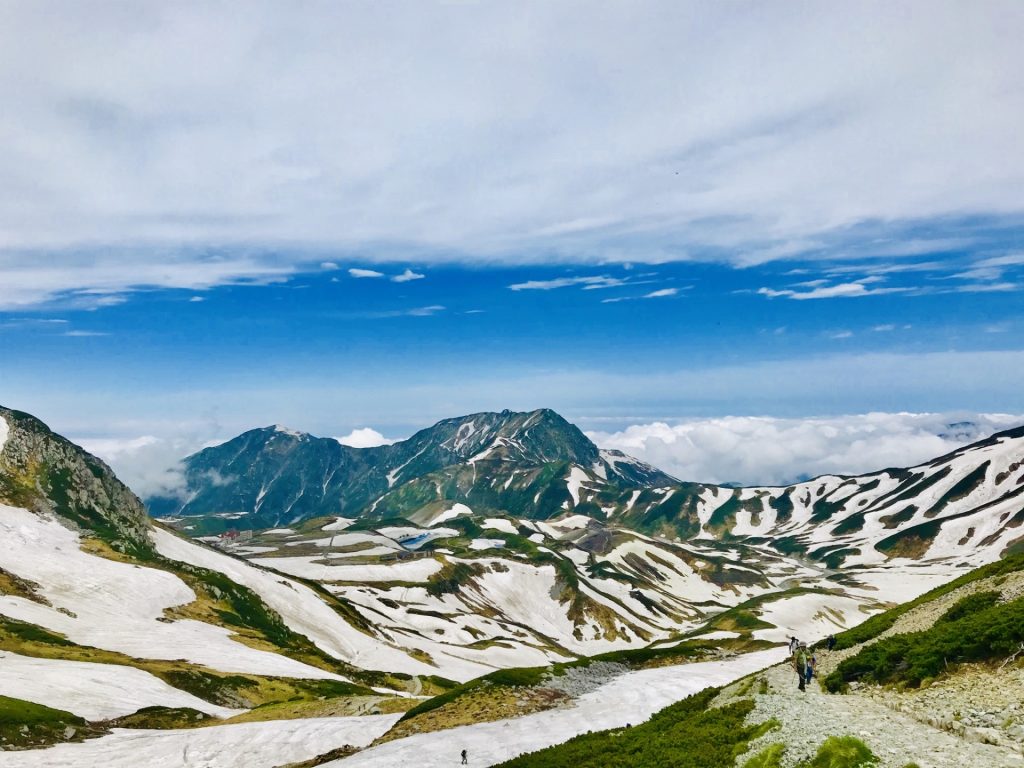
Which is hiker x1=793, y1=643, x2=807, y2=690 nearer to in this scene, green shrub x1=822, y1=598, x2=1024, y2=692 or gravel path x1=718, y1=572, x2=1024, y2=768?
gravel path x1=718, y1=572, x2=1024, y2=768

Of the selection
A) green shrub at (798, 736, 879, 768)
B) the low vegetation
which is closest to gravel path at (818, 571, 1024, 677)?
green shrub at (798, 736, 879, 768)

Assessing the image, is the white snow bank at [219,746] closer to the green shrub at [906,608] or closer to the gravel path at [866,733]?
the gravel path at [866,733]

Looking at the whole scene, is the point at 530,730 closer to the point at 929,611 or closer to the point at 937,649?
the point at 937,649

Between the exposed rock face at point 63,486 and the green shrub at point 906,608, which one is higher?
the exposed rock face at point 63,486

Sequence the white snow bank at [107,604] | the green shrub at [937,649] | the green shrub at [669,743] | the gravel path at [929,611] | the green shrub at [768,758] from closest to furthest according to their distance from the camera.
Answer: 1. the green shrub at [768,758]
2. the green shrub at [669,743]
3. the green shrub at [937,649]
4. the gravel path at [929,611]
5. the white snow bank at [107,604]

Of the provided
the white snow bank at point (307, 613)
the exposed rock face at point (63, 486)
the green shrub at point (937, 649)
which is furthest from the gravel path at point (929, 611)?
the exposed rock face at point (63, 486)

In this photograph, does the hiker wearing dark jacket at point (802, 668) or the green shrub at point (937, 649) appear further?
the hiker wearing dark jacket at point (802, 668)

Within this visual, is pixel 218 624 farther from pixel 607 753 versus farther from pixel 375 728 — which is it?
pixel 607 753
